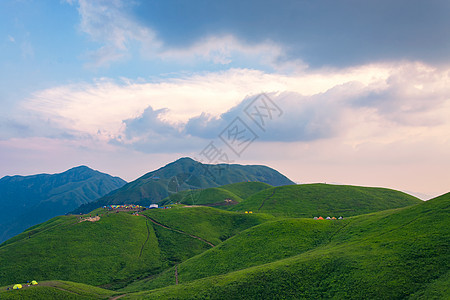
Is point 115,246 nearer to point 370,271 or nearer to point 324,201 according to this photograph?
point 370,271

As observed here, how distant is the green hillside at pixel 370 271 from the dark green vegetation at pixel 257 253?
0.55 feet

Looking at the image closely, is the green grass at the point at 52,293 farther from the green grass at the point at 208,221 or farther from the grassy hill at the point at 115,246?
the green grass at the point at 208,221

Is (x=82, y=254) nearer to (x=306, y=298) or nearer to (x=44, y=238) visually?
(x=44, y=238)

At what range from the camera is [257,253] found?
6881 cm

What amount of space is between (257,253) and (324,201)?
8472 cm

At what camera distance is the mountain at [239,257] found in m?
40.4

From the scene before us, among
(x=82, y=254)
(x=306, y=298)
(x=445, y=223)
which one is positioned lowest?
(x=306, y=298)

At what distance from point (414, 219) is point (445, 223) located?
327 inches

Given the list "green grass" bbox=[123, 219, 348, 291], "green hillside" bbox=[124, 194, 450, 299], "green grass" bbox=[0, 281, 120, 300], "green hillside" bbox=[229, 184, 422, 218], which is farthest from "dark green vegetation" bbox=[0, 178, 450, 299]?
"green hillside" bbox=[229, 184, 422, 218]

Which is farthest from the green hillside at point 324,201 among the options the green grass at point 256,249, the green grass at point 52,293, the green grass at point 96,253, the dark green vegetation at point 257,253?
the green grass at point 52,293

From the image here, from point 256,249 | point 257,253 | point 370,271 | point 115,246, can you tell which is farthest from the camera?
point 115,246

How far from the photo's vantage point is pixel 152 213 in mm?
126500

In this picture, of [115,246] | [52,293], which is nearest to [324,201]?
[115,246]

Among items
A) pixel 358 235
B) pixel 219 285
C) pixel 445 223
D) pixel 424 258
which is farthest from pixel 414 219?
pixel 219 285
